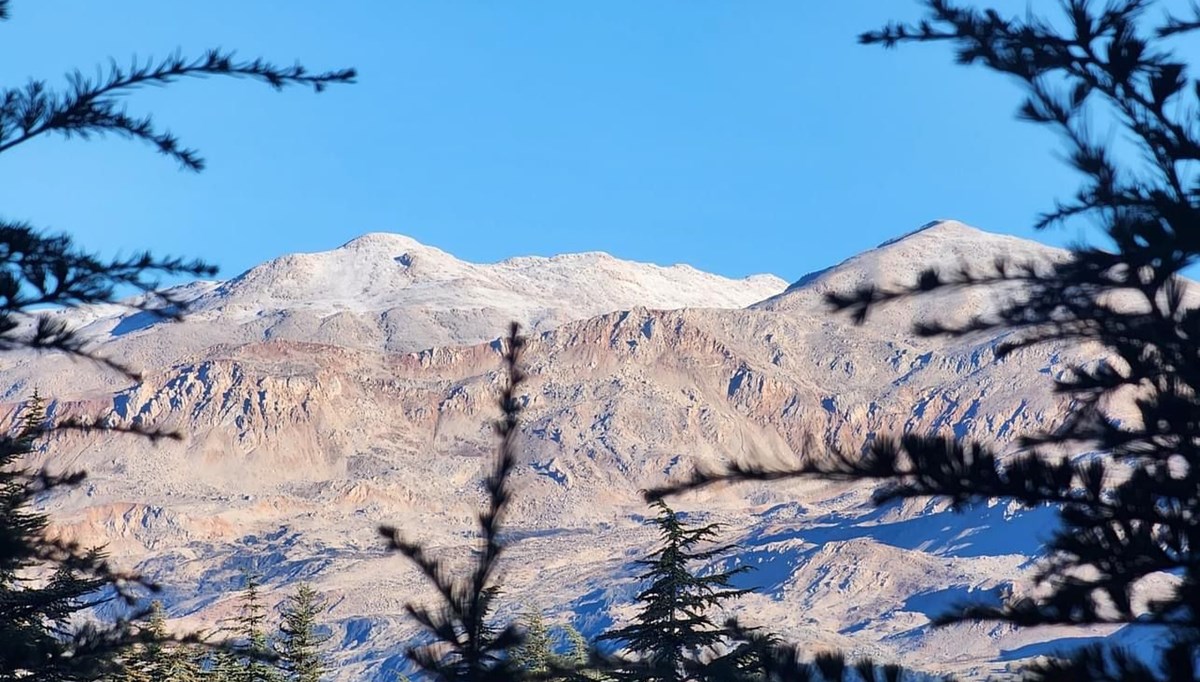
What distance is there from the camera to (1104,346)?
8.92m

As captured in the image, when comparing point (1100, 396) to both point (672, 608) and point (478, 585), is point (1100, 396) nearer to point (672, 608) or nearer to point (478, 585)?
point (478, 585)

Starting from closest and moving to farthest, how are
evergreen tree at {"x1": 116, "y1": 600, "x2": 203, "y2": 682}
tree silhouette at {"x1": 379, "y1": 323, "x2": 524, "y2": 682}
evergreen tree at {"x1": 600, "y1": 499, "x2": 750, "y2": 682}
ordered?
tree silhouette at {"x1": 379, "y1": 323, "x2": 524, "y2": 682} → evergreen tree at {"x1": 600, "y1": 499, "x2": 750, "y2": 682} → evergreen tree at {"x1": 116, "y1": 600, "x2": 203, "y2": 682}

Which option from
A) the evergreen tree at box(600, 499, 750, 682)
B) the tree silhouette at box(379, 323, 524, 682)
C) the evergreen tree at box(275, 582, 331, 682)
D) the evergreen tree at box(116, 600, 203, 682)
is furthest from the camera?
the evergreen tree at box(275, 582, 331, 682)

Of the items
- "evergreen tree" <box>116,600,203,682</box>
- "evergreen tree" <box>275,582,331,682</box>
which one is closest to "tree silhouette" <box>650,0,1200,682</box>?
"evergreen tree" <box>116,600,203,682</box>

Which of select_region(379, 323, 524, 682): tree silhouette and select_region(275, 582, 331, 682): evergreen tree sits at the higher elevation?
select_region(379, 323, 524, 682): tree silhouette

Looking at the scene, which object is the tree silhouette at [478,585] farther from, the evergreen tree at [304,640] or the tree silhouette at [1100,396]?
the evergreen tree at [304,640]

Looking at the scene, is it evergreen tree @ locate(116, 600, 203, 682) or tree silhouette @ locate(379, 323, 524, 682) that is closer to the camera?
tree silhouette @ locate(379, 323, 524, 682)

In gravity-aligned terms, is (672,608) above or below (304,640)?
above

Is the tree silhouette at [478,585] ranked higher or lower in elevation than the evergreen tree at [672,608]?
higher

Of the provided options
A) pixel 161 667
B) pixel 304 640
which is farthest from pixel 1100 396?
pixel 304 640

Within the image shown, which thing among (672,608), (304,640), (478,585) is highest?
(478,585)

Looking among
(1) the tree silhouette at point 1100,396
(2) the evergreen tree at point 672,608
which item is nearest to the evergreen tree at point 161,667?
(2) the evergreen tree at point 672,608

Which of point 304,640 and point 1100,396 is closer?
point 1100,396

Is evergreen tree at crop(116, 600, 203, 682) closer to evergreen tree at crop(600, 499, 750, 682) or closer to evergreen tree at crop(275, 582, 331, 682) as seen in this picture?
evergreen tree at crop(275, 582, 331, 682)
